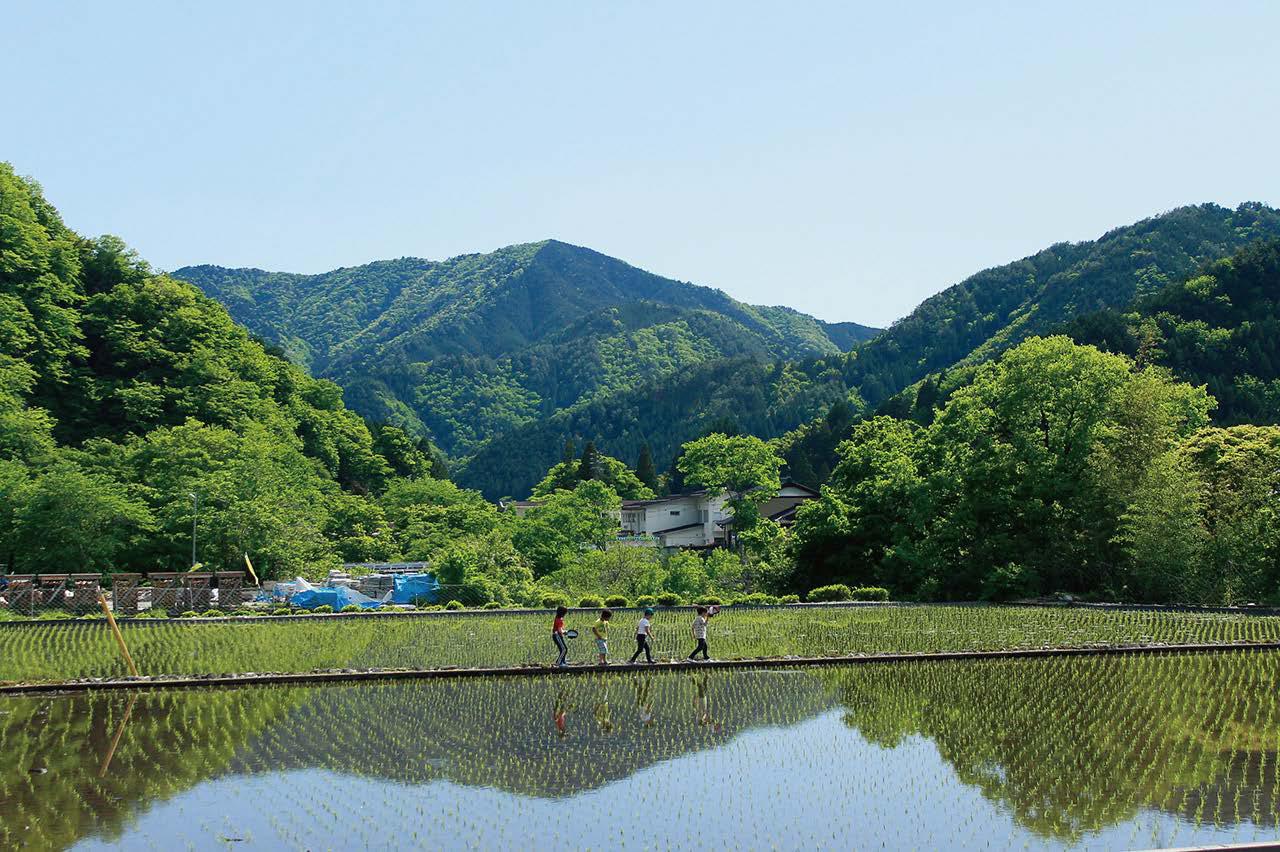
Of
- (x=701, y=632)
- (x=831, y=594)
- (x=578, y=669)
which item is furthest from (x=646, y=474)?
(x=578, y=669)

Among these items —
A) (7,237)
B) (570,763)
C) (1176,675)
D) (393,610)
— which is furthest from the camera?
(7,237)

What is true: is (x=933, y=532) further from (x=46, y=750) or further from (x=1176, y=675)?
(x=46, y=750)

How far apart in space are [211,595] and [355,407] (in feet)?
457

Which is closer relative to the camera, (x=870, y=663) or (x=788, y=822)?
(x=788, y=822)

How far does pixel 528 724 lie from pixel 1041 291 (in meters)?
142

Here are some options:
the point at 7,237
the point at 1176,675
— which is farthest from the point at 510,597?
the point at 7,237

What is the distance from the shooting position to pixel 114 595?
146 ft

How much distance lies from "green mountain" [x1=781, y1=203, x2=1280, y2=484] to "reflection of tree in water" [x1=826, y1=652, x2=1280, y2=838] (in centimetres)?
9545

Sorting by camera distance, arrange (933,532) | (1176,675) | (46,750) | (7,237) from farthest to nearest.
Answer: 1. (7,237)
2. (933,532)
3. (1176,675)
4. (46,750)

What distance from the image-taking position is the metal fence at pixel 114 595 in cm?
4341

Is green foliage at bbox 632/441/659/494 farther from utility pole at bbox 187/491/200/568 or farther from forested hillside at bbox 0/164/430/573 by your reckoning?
utility pole at bbox 187/491/200/568

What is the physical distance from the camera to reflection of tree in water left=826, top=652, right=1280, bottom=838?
1436cm

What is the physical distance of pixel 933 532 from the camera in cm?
4606

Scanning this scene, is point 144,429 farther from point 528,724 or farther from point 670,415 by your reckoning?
point 670,415
